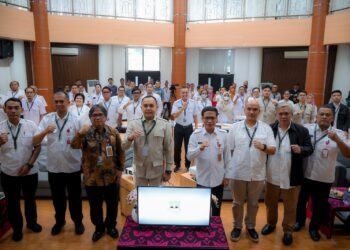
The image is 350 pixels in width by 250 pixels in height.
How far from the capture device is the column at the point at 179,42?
12.2m

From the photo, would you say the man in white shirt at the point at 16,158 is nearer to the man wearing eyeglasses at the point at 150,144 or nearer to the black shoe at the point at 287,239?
the man wearing eyeglasses at the point at 150,144

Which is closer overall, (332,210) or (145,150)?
(145,150)

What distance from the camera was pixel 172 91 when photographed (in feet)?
40.8

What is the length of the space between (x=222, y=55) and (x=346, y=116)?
338 inches

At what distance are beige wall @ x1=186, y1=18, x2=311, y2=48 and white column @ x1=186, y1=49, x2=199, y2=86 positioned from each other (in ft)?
5.85

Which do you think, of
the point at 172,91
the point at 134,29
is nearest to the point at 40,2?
the point at 134,29

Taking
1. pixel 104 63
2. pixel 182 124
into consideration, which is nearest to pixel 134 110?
pixel 182 124

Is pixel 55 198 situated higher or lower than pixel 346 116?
lower

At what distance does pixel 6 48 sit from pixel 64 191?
764 centimetres

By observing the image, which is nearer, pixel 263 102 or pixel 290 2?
pixel 263 102

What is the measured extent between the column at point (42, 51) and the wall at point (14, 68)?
412 millimetres

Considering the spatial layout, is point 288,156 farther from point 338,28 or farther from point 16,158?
point 338,28

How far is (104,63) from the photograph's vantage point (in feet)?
43.2

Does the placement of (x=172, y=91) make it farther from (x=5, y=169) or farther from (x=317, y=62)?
(x=5, y=169)
